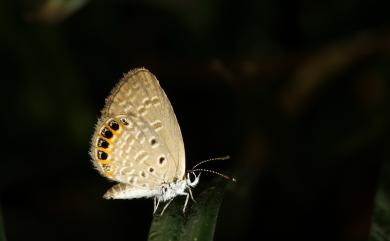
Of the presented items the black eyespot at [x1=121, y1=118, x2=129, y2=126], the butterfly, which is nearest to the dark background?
the butterfly

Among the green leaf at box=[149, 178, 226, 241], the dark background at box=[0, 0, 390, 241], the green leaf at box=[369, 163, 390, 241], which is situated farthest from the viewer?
the dark background at box=[0, 0, 390, 241]

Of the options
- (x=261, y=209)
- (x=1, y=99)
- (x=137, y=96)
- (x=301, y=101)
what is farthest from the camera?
(x=1, y=99)

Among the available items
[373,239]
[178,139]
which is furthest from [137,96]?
[373,239]

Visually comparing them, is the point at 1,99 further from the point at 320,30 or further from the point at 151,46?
the point at 320,30

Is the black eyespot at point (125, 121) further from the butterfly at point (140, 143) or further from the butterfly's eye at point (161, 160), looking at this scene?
the butterfly's eye at point (161, 160)

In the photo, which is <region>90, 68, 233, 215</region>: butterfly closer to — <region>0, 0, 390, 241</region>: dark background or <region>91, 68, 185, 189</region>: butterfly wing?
<region>91, 68, 185, 189</region>: butterfly wing
